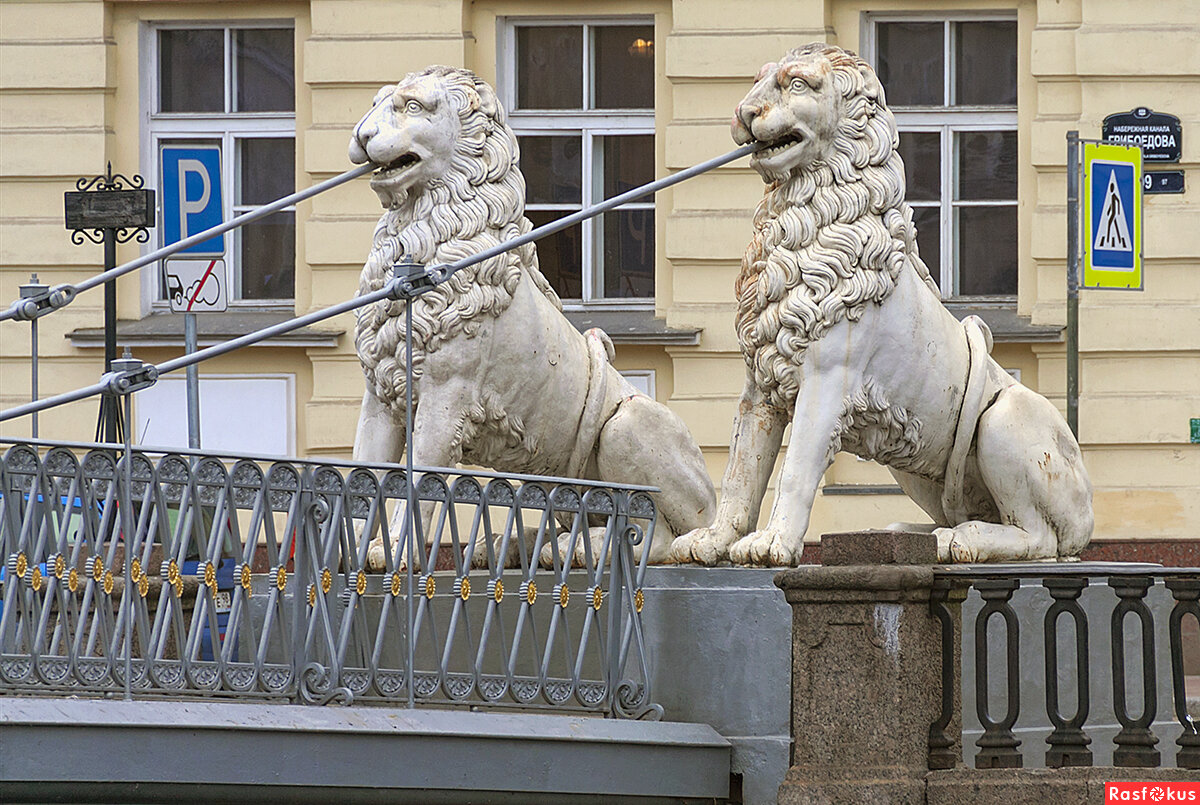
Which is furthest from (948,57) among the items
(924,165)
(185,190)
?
(185,190)

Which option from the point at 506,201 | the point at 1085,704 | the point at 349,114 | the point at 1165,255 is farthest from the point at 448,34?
the point at 1085,704

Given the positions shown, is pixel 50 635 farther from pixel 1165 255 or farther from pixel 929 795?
pixel 1165 255

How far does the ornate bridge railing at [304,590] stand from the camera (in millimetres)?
6461

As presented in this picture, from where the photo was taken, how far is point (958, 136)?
1427cm

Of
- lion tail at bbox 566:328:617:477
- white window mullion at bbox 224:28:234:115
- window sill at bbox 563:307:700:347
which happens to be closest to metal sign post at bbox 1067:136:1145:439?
window sill at bbox 563:307:700:347

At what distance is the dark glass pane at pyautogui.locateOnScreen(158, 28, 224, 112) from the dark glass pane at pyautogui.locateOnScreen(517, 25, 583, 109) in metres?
2.02

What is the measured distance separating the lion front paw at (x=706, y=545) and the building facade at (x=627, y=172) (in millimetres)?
5792

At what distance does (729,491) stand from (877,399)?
62 centimetres

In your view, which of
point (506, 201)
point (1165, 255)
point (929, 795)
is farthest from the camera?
point (1165, 255)

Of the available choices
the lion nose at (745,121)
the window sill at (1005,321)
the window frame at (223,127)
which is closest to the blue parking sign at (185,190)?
the window frame at (223,127)

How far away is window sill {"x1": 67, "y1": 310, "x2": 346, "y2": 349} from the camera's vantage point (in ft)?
46.5

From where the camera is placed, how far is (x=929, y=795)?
7051 mm

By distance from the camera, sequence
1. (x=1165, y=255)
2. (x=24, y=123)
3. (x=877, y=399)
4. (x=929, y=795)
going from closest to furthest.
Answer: (x=929, y=795), (x=877, y=399), (x=1165, y=255), (x=24, y=123)

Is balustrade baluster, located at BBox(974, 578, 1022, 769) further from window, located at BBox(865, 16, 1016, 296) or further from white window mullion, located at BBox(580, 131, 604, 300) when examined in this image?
white window mullion, located at BBox(580, 131, 604, 300)
